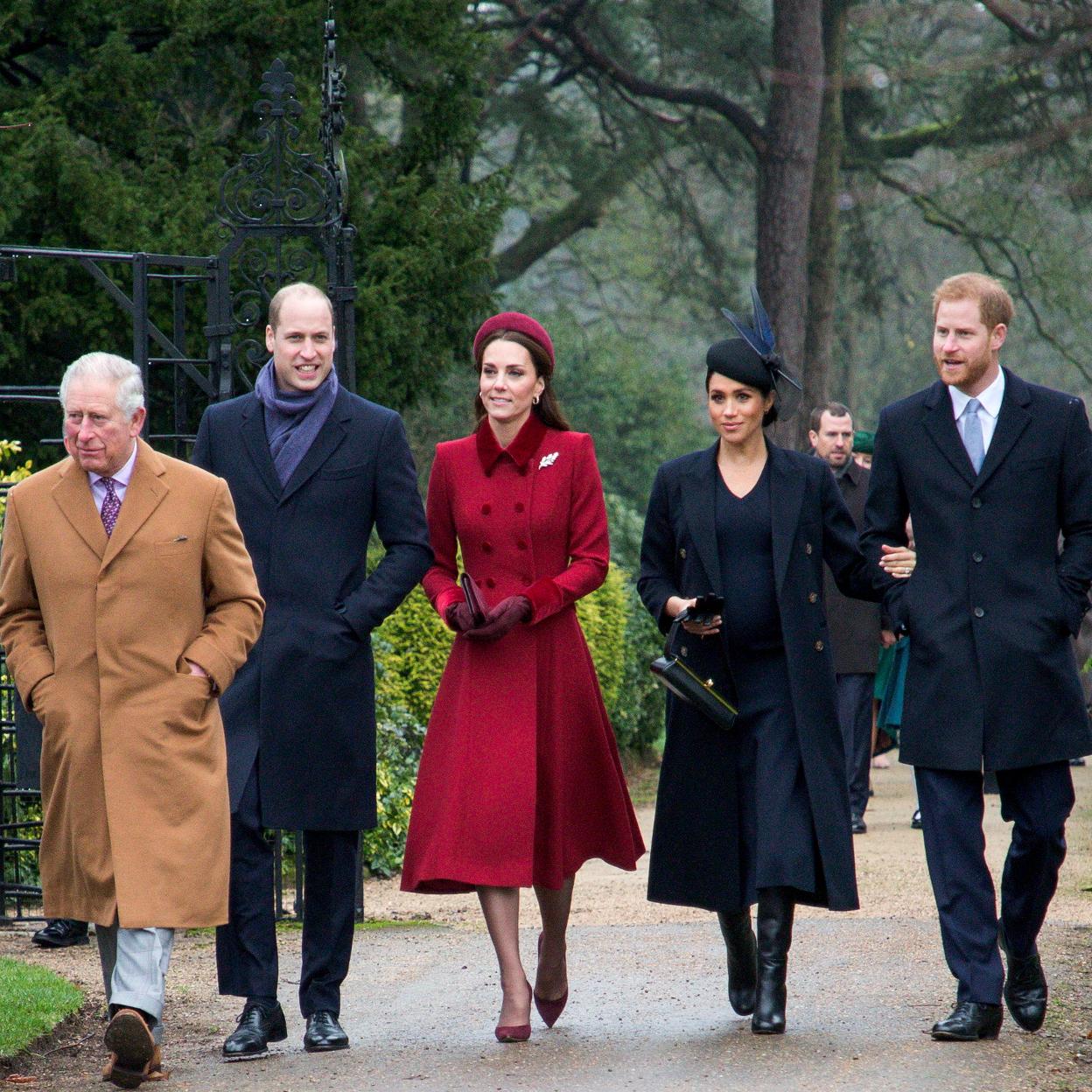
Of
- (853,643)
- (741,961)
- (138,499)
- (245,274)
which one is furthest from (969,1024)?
(853,643)

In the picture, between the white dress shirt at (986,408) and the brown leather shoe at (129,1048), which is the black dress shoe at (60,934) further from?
the white dress shirt at (986,408)

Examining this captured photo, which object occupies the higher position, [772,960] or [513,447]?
[513,447]

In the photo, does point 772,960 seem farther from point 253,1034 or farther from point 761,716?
point 253,1034

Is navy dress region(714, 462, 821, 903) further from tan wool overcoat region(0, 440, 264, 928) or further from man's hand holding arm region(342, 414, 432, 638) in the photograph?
tan wool overcoat region(0, 440, 264, 928)

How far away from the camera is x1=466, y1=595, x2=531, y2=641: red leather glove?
549 centimetres

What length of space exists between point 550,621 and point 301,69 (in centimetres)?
781

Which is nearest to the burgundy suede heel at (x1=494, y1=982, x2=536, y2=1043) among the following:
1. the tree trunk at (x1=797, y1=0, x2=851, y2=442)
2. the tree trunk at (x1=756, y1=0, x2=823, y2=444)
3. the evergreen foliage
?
the evergreen foliage

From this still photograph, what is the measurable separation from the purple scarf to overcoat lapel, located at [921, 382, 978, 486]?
1677 millimetres

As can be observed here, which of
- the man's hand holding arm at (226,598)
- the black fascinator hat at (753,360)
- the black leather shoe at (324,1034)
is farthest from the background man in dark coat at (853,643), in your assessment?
the man's hand holding arm at (226,598)

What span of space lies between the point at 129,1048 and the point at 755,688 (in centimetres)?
194

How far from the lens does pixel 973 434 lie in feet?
18.3

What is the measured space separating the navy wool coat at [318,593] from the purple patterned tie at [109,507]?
0.57 m

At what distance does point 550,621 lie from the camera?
5699 mm

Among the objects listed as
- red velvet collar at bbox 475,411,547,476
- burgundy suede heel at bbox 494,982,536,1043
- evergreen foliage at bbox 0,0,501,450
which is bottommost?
burgundy suede heel at bbox 494,982,536,1043
